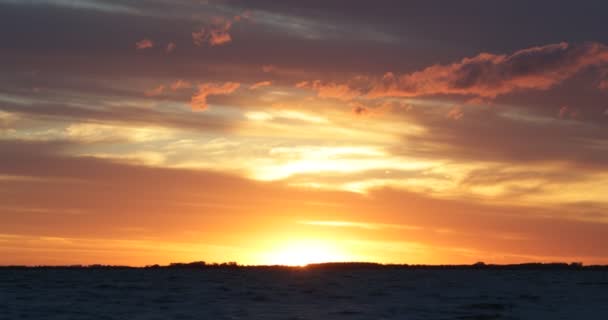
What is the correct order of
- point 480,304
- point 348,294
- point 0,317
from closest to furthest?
point 0,317 < point 480,304 < point 348,294

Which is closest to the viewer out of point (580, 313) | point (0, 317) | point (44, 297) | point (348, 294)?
point (0, 317)

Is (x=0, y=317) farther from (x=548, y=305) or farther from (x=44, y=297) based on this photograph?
(x=548, y=305)

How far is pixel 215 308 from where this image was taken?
73.9m

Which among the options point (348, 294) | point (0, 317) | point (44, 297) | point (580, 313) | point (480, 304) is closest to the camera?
point (0, 317)

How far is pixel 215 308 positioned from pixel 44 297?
24.0 metres

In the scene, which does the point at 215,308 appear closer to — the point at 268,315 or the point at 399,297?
the point at 268,315

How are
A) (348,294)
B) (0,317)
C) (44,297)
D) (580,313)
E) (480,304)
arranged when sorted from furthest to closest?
(348,294), (44,297), (480,304), (580,313), (0,317)

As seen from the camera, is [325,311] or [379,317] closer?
[379,317]

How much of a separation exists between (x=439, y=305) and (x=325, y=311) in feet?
44.7

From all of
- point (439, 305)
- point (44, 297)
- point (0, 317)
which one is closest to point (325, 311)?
point (439, 305)

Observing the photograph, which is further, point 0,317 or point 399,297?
point 399,297

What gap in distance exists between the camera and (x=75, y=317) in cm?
6356

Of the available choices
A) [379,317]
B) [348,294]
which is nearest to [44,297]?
[348,294]

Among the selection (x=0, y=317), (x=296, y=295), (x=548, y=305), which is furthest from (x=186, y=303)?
(x=548, y=305)
